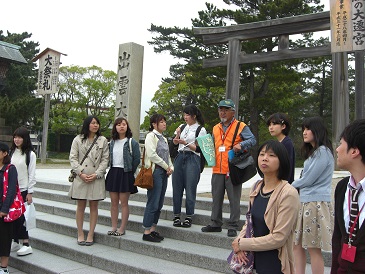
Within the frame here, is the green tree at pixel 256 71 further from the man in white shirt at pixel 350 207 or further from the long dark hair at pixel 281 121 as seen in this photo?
the man in white shirt at pixel 350 207

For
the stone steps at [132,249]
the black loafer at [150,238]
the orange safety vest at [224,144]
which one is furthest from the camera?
the black loafer at [150,238]

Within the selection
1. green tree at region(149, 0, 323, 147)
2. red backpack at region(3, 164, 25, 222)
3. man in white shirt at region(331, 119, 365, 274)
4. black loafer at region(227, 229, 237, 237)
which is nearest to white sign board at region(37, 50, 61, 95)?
green tree at region(149, 0, 323, 147)

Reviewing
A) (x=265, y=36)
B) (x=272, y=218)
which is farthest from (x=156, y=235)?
(x=265, y=36)

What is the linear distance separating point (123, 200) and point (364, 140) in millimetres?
3517

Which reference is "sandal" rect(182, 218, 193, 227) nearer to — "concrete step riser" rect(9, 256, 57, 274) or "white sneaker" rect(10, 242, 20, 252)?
"concrete step riser" rect(9, 256, 57, 274)

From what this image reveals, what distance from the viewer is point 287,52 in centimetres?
679

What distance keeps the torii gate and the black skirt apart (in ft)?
11.0

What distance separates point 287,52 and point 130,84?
13.8ft

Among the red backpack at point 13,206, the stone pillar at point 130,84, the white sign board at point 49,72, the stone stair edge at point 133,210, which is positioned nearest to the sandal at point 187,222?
the stone stair edge at point 133,210

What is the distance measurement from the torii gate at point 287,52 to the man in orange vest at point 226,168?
288 cm

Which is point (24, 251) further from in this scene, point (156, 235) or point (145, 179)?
point (145, 179)

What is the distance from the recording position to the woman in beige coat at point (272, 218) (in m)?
2.17

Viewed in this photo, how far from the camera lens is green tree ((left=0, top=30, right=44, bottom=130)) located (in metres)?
17.0

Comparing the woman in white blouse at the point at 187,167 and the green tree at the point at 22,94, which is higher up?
the green tree at the point at 22,94
